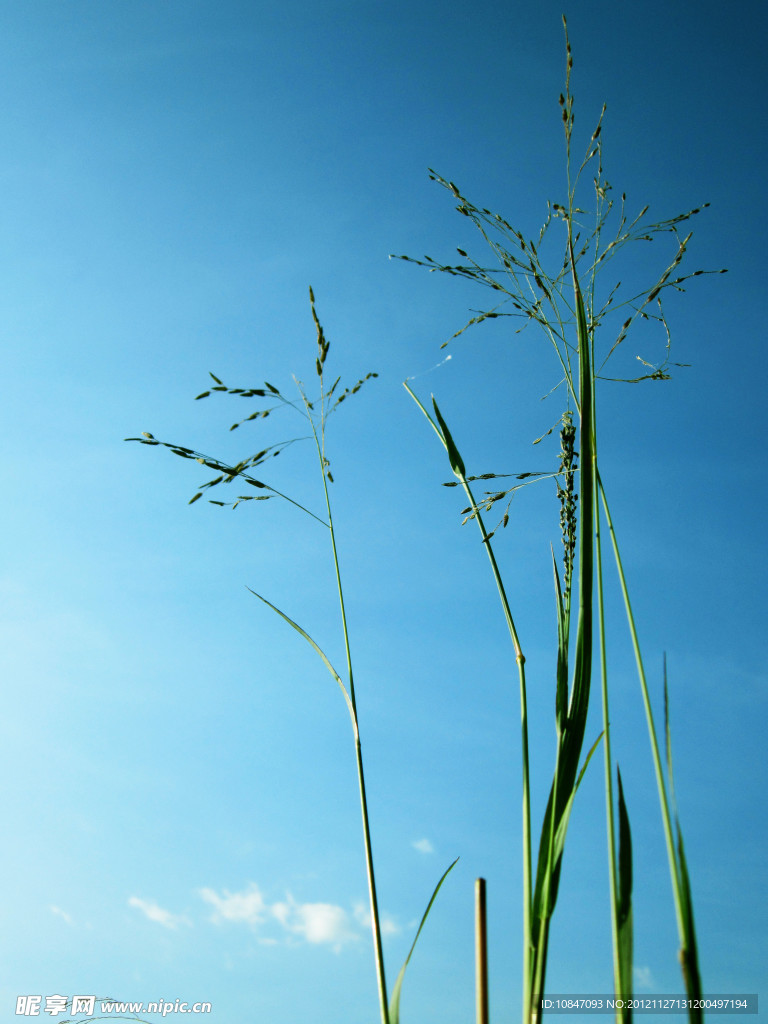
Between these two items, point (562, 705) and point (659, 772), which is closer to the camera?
point (659, 772)

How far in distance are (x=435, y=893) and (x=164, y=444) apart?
81cm

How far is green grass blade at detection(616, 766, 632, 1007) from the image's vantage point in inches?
25.9

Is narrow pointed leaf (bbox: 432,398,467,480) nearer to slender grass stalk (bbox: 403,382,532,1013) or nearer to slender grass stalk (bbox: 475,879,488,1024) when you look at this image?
slender grass stalk (bbox: 403,382,532,1013)

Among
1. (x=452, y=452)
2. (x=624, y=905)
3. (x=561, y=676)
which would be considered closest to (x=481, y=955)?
(x=624, y=905)

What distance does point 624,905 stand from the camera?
69 cm

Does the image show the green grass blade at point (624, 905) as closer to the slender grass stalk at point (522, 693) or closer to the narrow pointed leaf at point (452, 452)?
the slender grass stalk at point (522, 693)

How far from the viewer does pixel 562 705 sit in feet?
2.87

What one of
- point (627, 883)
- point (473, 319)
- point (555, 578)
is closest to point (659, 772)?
point (627, 883)

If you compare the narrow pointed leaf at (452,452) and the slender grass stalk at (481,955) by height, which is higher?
the narrow pointed leaf at (452,452)

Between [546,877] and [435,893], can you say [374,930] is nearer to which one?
[435,893]

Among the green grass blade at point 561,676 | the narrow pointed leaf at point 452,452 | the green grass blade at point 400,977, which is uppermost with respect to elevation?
the narrow pointed leaf at point 452,452

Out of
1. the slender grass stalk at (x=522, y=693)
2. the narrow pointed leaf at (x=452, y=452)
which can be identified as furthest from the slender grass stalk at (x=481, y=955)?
the narrow pointed leaf at (x=452, y=452)

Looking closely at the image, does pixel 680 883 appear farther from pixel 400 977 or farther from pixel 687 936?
pixel 400 977

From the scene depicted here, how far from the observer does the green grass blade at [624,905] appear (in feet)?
2.16
